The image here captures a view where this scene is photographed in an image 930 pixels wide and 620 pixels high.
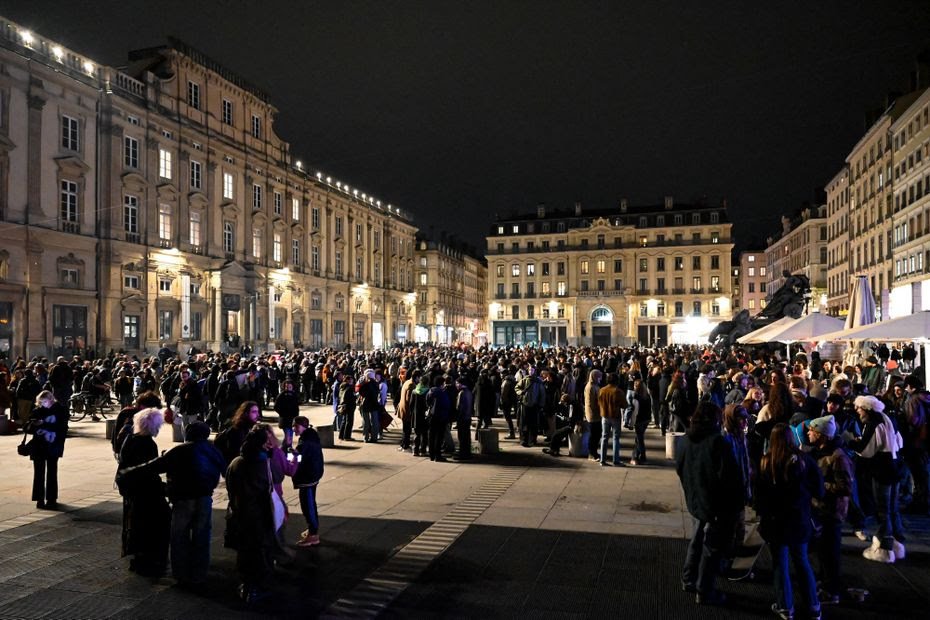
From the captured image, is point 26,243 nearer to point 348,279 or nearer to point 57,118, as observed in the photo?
point 57,118

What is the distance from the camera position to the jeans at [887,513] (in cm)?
755

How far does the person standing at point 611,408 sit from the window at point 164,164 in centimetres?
4005

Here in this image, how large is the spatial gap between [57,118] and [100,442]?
28.4 metres

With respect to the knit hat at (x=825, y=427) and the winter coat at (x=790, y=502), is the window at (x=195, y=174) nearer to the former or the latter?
the knit hat at (x=825, y=427)

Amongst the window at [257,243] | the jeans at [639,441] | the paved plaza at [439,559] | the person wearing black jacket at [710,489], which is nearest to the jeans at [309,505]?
the paved plaza at [439,559]

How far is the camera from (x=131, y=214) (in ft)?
141

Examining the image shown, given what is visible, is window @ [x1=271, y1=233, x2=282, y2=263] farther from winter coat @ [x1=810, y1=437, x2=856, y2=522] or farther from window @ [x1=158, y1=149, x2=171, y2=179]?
winter coat @ [x1=810, y1=437, x2=856, y2=522]

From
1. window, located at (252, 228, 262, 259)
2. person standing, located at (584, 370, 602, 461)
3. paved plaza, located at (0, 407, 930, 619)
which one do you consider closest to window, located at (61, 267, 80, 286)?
window, located at (252, 228, 262, 259)

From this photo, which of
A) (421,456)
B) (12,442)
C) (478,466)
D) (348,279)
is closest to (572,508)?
(478,466)

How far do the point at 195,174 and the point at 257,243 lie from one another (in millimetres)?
8814

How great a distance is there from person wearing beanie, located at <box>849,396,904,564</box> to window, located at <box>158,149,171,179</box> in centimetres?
4546

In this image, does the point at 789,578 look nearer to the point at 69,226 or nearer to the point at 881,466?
the point at 881,466

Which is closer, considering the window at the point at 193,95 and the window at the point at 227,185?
the window at the point at 193,95

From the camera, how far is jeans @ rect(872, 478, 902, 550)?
7.55 meters
